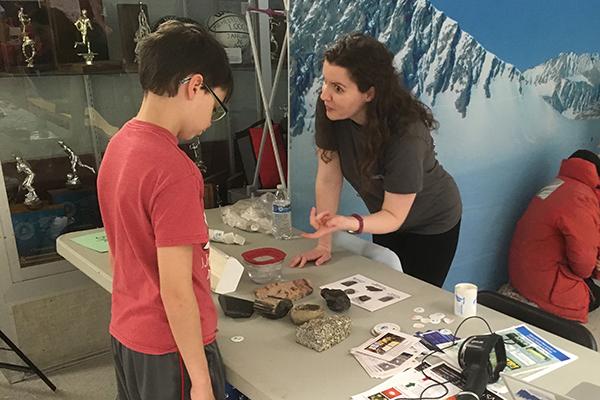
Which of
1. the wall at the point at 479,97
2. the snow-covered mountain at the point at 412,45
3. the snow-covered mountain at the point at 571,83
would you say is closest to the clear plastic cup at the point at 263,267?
the wall at the point at 479,97

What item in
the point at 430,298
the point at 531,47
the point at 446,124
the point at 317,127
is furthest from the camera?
the point at 531,47

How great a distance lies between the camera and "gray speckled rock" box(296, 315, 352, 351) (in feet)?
4.26

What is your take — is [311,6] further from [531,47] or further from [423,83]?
[531,47]

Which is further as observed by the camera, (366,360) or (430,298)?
(430,298)

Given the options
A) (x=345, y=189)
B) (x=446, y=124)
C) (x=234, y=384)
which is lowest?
(x=234, y=384)

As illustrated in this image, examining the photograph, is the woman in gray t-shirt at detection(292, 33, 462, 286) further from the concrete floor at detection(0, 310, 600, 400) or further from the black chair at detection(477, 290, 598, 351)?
the concrete floor at detection(0, 310, 600, 400)

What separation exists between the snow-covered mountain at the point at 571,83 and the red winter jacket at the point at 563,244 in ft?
1.58

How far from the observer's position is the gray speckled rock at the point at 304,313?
4.62 feet

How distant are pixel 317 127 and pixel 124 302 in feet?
3.27

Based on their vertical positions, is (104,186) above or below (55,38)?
below

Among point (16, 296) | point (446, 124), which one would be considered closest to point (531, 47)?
point (446, 124)

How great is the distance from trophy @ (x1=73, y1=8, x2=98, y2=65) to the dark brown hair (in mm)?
1721

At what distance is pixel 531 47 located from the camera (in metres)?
Answer: 3.09

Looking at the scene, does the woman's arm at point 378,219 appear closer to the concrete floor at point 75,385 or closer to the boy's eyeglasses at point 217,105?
the boy's eyeglasses at point 217,105
